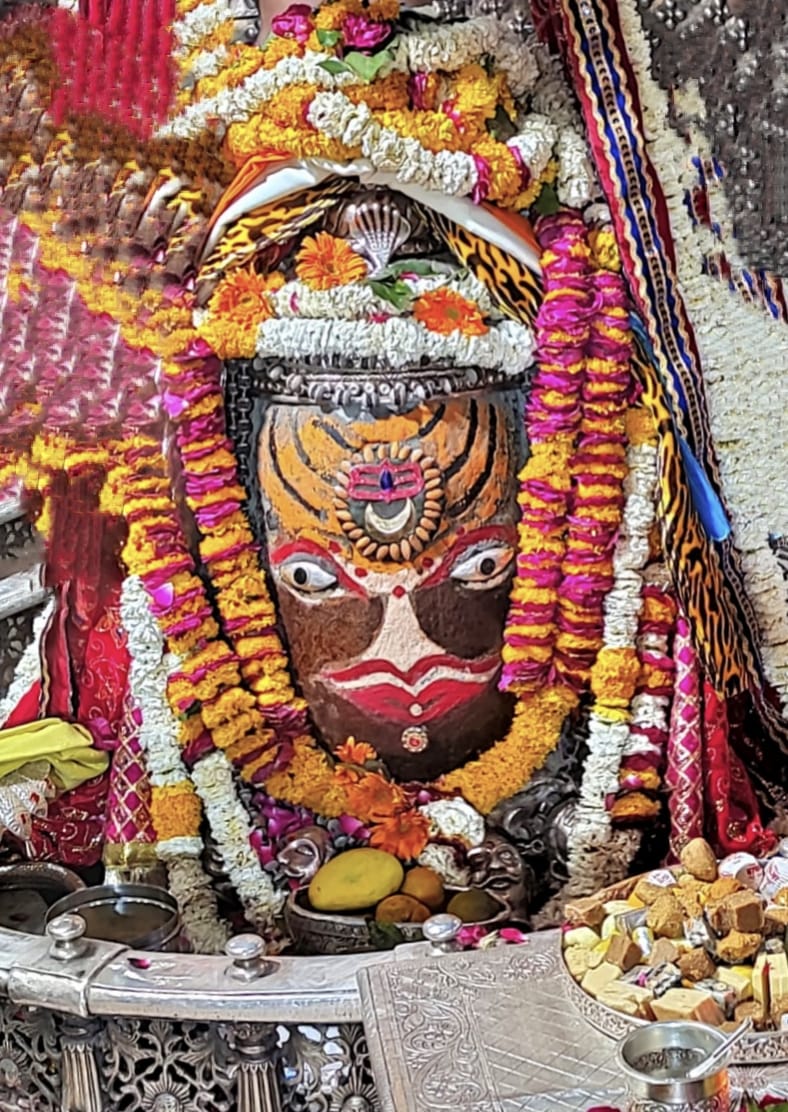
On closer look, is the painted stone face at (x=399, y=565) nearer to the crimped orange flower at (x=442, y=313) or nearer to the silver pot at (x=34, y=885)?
the crimped orange flower at (x=442, y=313)

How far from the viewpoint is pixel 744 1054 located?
1920 millimetres

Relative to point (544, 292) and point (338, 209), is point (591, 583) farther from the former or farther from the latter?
point (338, 209)

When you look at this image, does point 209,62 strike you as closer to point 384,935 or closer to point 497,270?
point 497,270

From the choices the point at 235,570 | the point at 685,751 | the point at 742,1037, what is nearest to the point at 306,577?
the point at 235,570

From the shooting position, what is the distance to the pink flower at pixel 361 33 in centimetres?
229

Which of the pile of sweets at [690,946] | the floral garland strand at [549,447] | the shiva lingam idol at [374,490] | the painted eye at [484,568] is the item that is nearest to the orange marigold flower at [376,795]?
the shiva lingam idol at [374,490]

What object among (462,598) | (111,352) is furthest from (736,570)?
(111,352)

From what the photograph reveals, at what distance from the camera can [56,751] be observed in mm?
2559

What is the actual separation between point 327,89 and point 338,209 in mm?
190

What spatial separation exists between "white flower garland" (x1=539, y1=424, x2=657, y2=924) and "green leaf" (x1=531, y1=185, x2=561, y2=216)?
0.39 metres

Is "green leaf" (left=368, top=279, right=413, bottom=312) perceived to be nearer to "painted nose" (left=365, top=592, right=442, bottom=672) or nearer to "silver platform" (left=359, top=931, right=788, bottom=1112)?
"painted nose" (left=365, top=592, right=442, bottom=672)

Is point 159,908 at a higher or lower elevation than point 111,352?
lower

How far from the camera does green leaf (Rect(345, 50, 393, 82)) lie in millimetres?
2270

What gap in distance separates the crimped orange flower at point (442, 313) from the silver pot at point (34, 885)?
1098 millimetres
